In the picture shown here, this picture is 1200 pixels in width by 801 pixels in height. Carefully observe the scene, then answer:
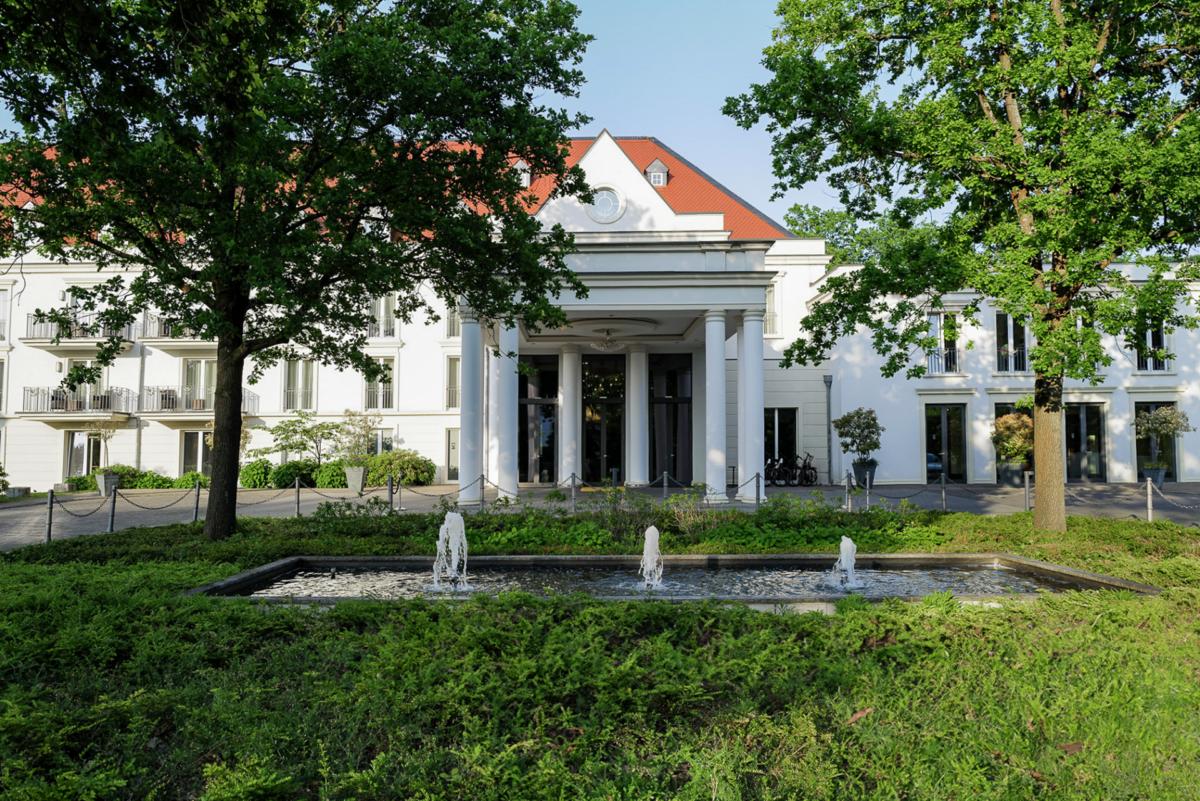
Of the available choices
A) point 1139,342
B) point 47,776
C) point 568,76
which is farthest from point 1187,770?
point 568,76

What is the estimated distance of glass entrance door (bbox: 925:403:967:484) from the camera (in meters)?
27.5

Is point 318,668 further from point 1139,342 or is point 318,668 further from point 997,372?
point 997,372

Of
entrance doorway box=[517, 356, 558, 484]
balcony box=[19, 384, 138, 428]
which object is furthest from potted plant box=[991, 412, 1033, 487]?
balcony box=[19, 384, 138, 428]

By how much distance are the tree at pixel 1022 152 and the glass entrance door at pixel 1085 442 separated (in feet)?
61.4

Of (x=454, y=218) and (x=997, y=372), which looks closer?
(x=454, y=218)

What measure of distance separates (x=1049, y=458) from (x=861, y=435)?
1440cm

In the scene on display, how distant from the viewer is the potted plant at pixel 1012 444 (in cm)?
2453

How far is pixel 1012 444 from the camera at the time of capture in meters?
24.4

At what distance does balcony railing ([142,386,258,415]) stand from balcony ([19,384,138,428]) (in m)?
0.65

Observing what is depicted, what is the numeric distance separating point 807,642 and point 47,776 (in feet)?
13.0

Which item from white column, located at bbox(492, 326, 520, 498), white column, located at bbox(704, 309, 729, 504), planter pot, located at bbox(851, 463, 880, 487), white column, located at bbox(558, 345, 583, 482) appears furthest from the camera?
planter pot, located at bbox(851, 463, 880, 487)

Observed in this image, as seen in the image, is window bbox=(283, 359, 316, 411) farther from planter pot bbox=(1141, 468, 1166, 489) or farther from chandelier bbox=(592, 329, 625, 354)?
planter pot bbox=(1141, 468, 1166, 489)

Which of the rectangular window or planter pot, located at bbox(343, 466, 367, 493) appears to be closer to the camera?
planter pot, located at bbox(343, 466, 367, 493)

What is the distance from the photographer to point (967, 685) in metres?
3.98
